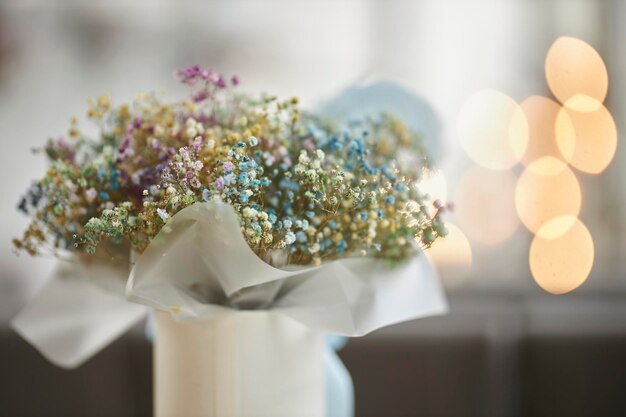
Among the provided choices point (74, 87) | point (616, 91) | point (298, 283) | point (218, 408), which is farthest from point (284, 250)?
point (74, 87)

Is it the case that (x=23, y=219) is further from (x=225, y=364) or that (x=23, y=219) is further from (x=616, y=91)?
(x=225, y=364)

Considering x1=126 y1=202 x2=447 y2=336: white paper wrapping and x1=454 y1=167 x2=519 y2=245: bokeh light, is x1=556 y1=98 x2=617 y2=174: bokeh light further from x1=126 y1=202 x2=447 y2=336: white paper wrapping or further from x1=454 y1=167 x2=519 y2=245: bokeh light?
x1=126 y1=202 x2=447 y2=336: white paper wrapping

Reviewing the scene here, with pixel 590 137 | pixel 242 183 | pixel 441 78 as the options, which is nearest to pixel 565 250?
pixel 590 137

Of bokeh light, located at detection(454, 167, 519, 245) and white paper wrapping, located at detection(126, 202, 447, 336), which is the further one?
bokeh light, located at detection(454, 167, 519, 245)

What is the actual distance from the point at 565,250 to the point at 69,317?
2.76 m

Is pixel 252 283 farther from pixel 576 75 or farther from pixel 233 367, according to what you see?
pixel 576 75

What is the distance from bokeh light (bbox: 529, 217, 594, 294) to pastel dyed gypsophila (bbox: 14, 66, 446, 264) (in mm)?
2502

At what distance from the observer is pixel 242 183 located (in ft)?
2.04

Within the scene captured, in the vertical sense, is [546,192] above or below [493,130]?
below

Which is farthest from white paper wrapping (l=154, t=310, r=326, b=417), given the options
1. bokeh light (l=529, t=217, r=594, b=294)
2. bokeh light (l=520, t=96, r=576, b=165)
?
bokeh light (l=520, t=96, r=576, b=165)

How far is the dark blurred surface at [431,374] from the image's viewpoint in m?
1.61

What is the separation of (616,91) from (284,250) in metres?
2.89

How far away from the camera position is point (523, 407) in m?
1.72

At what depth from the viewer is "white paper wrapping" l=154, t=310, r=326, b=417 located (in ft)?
2.39
